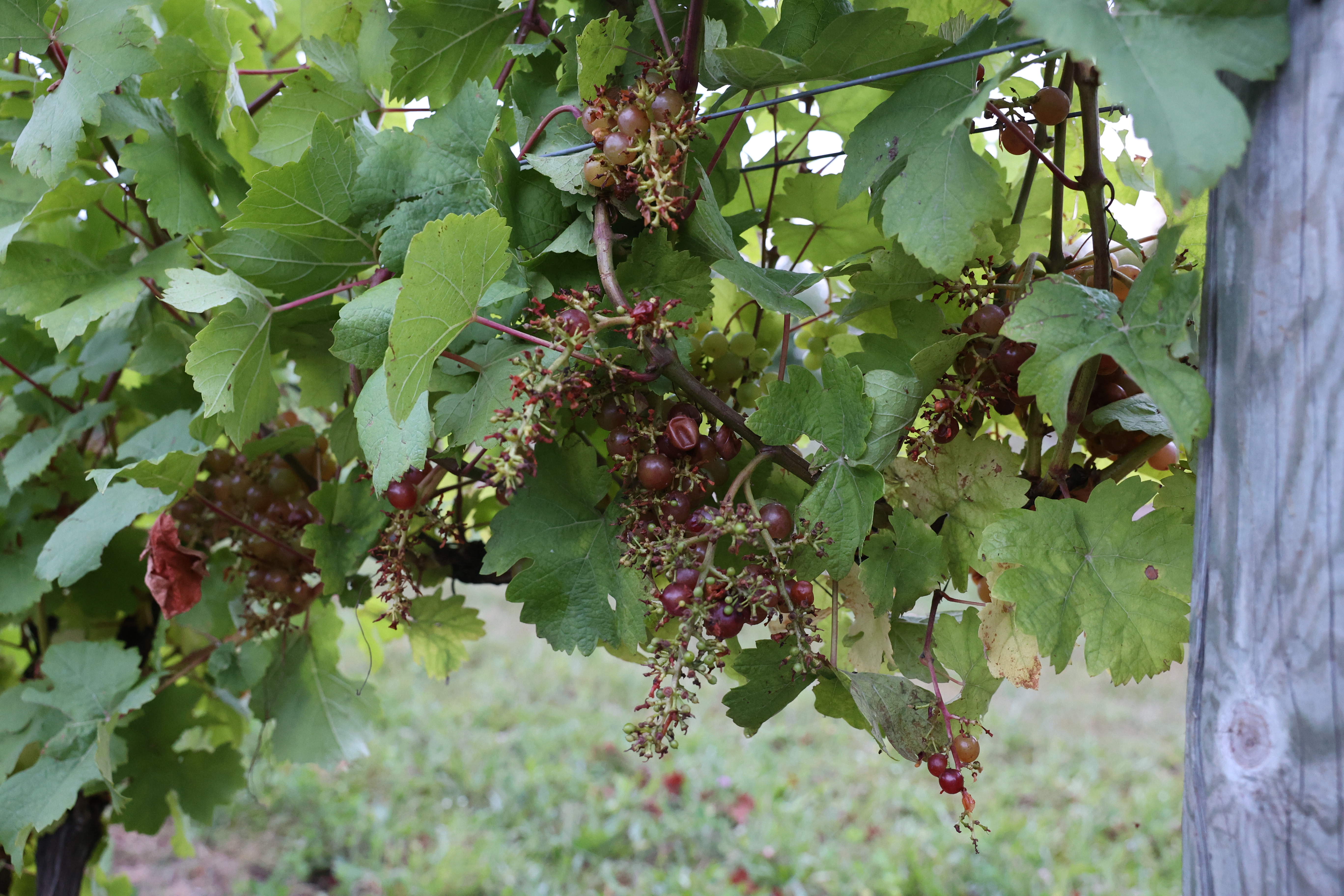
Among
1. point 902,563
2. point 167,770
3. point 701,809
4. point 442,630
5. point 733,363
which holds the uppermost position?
point 733,363

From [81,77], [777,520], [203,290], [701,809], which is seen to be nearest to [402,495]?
[203,290]

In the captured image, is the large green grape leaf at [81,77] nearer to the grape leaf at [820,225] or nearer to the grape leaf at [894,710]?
the grape leaf at [820,225]

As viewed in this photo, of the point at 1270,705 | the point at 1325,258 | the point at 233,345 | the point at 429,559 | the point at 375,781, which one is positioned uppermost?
the point at 1325,258

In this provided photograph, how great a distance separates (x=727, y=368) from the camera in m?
0.90

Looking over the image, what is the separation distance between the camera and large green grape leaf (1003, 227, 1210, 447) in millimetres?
516

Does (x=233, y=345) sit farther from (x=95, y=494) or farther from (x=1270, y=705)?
(x=1270, y=705)

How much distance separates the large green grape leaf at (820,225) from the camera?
91cm

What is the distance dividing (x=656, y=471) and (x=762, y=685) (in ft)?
0.68

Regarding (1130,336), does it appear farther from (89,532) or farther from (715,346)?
(89,532)

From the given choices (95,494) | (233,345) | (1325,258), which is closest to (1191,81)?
(1325,258)

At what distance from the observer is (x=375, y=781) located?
3.41m

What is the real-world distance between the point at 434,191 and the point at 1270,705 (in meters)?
0.71

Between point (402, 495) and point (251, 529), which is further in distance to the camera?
point (251, 529)

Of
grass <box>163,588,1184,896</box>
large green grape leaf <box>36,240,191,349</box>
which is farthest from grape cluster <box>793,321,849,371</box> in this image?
grass <box>163,588,1184,896</box>
